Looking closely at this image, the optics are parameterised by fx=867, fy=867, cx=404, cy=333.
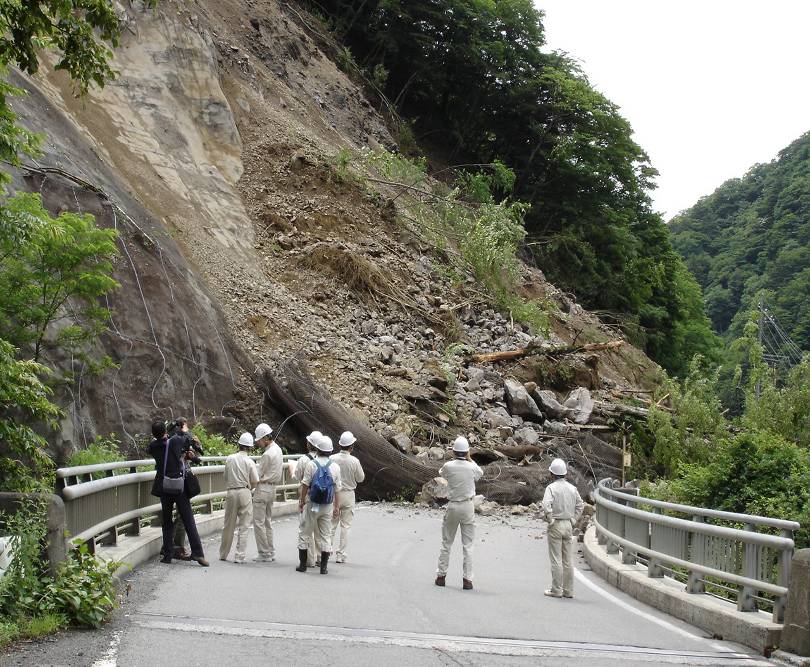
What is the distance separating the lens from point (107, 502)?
381 inches

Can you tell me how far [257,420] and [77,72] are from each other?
13.8m

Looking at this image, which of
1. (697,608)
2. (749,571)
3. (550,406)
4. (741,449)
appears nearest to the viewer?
(749,571)

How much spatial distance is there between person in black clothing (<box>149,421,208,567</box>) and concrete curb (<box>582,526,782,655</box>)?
5231 mm

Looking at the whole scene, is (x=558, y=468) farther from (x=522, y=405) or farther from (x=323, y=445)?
(x=522, y=405)

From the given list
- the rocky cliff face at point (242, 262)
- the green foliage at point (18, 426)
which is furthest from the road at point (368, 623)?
the rocky cliff face at point (242, 262)

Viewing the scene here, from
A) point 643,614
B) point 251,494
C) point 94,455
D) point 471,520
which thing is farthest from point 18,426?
point 643,614

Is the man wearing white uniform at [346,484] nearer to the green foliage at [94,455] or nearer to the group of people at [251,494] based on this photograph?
the group of people at [251,494]

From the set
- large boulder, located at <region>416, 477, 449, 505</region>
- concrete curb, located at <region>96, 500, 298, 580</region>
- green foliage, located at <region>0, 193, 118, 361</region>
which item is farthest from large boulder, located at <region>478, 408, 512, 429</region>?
green foliage, located at <region>0, 193, 118, 361</region>

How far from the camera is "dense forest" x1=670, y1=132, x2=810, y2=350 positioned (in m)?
70.7

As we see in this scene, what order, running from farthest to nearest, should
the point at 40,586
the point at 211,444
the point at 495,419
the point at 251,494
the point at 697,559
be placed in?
the point at 495,419, the point at 211,444, the point at 251,494, the point at 697,559, the point at 40,586

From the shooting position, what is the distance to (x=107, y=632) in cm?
693

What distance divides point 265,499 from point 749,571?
6.39m

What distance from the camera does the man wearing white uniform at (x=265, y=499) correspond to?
11.7 meters

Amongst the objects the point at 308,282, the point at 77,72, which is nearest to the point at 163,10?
the point at 308,282
